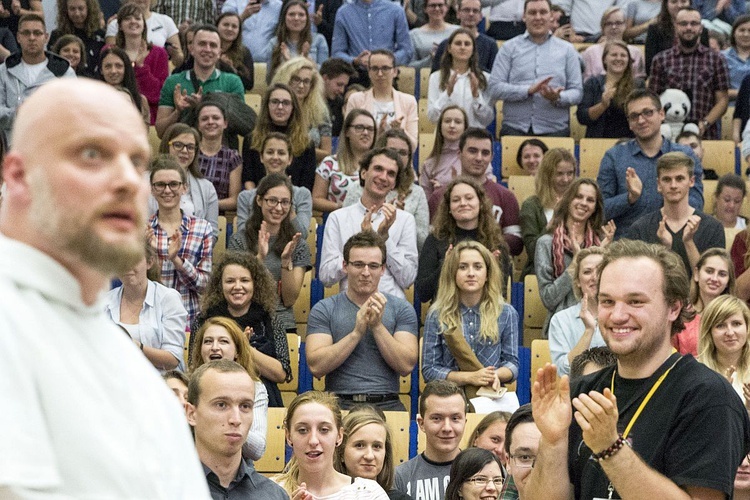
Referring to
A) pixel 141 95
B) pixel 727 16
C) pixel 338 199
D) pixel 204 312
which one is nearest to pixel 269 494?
pixel 204 312

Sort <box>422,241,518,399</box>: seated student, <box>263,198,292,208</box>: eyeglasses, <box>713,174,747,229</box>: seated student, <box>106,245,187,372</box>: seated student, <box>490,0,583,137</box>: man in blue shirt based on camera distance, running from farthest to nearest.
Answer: <box>490,0,583,137</box>: man in blue shirt < <box>713,174,747,229</box>: seated student < <box>263,198,292,208</box>: eyeglasses < <box>422,241,518,399</box>: seated student < <box>106,245,187,372</box>: seated student

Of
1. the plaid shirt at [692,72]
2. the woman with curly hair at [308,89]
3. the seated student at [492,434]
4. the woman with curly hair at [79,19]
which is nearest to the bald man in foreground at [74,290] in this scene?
the seated student at [492,434]

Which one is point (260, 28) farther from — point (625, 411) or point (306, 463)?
point (625, 411)

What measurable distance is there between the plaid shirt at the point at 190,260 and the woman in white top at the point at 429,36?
401cm

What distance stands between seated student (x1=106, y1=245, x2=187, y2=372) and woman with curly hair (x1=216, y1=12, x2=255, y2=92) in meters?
3.77

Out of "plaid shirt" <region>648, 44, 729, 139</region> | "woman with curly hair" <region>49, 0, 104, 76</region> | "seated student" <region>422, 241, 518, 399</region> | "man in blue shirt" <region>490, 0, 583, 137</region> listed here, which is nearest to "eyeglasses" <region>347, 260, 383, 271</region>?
"seated student" <region>422, 241, 518, 399</region>

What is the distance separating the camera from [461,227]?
23.7ft

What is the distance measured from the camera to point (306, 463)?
15.4ft

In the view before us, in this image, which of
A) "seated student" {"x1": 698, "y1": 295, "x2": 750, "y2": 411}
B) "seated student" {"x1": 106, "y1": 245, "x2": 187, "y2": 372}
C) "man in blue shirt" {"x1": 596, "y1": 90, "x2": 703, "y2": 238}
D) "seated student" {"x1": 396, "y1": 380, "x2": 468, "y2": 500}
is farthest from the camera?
"man in blue shirt" {"x1": 596, "y1": 90, "x2": 703, "y2": 238}

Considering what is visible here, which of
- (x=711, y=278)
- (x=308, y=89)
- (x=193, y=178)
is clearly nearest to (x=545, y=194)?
(x=711, y=278)

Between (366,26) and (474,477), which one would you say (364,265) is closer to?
(474,477)

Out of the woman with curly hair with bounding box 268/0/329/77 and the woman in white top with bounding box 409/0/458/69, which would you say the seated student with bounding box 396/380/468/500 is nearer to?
the woman with curly hair with bounding box 268/0/329/77

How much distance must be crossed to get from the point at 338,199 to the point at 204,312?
2209 mm

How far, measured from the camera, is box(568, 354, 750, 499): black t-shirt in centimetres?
295
